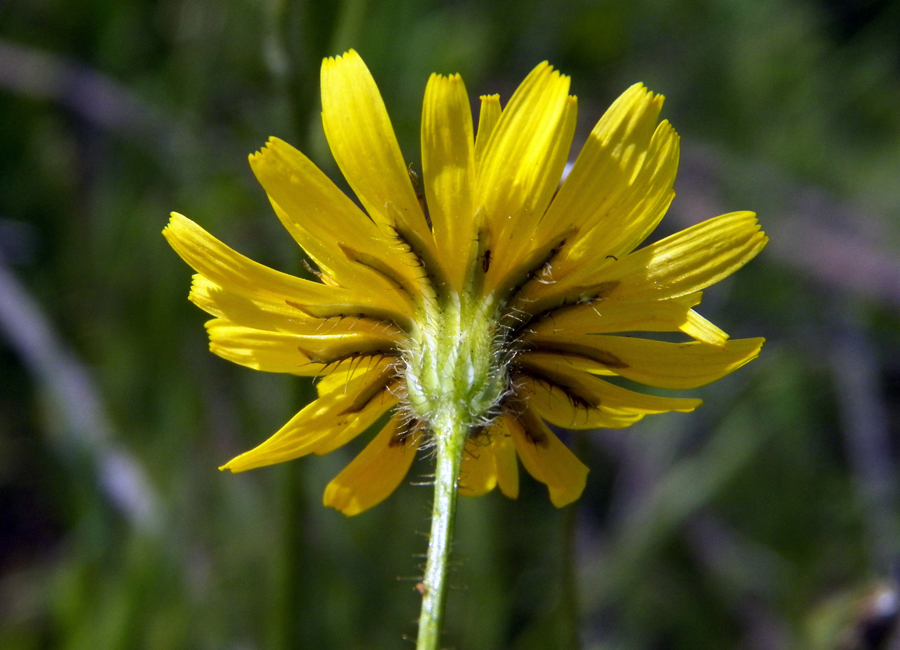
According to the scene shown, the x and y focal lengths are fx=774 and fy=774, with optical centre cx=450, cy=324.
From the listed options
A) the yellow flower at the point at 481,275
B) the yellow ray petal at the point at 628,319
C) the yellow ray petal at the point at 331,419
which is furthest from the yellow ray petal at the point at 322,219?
the yellow ray petal at the point at 628,319

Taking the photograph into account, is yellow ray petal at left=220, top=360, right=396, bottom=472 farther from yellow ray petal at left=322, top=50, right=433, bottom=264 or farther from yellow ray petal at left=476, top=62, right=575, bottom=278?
yellow ray petal at left=476, top=62, right=575, bottom=278

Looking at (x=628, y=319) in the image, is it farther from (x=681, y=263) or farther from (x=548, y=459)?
(x=548, y=459)

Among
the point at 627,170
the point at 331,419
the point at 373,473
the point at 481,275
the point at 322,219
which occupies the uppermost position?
the point at 627,170

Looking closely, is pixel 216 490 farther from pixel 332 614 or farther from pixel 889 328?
pixel 889 328

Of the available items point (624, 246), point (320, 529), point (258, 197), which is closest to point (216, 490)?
point (320, 529)

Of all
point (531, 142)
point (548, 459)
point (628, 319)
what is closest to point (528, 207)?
point (531, 142)

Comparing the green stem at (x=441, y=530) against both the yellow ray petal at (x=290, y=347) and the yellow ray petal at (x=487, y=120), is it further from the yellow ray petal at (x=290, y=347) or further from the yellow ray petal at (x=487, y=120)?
the yellow ray petal at (x=487, y=120)

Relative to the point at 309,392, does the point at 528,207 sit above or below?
above
